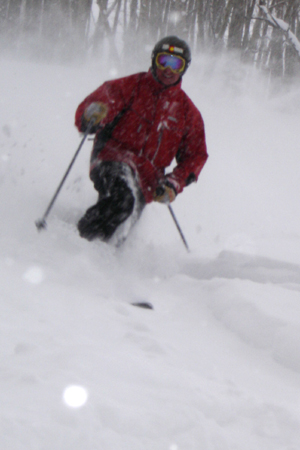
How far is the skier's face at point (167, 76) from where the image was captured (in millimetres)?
3717

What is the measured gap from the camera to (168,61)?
3.71 m

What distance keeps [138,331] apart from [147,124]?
217 centimetres

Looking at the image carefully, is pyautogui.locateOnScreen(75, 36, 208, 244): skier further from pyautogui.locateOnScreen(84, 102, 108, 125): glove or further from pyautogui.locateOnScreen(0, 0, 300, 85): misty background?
pyautogui.locateOnScreen(0, 0, 300, 85): misty background

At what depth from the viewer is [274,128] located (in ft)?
40.6

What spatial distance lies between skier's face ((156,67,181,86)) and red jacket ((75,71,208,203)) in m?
0.04

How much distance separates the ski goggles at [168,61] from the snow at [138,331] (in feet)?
4.77

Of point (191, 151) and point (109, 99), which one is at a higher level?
point (109, 99)

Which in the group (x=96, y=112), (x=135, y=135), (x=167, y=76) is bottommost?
(x=135, y=135)

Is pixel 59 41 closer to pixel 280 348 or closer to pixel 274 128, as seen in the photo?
pixel 274 128

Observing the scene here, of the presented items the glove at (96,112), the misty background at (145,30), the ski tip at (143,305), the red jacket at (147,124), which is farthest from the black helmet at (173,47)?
the misty background at (145,30)

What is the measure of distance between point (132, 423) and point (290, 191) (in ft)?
28.1

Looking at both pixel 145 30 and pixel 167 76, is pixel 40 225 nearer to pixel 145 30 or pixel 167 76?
pixel 167 76

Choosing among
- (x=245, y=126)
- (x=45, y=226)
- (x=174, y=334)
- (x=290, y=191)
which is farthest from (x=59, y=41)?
(x=174, y=334)

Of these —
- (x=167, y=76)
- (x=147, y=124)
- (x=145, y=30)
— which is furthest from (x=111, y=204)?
(x=145, y=30)
